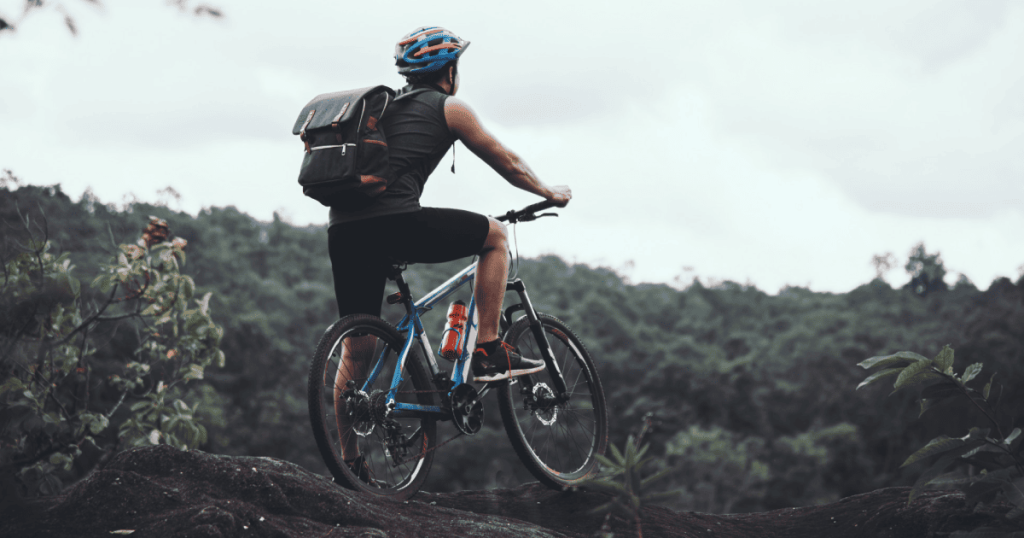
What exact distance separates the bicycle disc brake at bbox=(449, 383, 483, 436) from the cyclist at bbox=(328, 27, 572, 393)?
0.29ft

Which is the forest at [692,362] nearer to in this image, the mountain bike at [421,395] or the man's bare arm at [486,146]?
the mountain bike at [421,395]

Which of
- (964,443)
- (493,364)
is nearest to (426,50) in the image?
(493,364)

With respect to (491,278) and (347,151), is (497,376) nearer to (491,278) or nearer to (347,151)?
(491,278)

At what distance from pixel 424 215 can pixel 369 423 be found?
843mm

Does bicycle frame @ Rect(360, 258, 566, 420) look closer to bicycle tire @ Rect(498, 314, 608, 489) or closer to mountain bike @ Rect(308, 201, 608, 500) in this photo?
mountain bike @ Rect(308, 201, 608, 500)

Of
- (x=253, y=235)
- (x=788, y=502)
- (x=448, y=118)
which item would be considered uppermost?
(x=253, y=235)

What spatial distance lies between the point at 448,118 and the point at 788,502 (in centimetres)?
2039

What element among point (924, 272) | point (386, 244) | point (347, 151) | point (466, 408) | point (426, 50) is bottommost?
point (466, 408)

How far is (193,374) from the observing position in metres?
4.94

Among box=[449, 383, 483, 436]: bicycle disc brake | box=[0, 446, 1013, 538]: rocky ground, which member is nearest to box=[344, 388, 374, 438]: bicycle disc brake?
box=[0, 446, 1013, 538]: rocky ground

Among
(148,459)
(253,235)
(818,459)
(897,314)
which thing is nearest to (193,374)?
(148,459)

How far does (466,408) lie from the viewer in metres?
Answer: 3.67

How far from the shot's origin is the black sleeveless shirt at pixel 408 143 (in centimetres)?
334

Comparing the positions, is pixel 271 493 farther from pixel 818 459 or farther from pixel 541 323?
pixel 818 459
